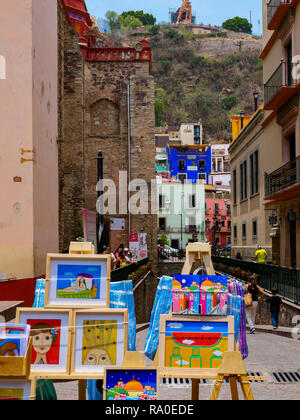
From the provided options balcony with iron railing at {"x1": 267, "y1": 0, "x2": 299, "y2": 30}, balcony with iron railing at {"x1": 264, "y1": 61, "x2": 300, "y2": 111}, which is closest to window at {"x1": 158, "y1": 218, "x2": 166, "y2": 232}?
balcony with iron railing at {"x1": 264, "y1": 61, "x2": 300, "y2": 111}

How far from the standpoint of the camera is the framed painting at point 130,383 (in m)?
A: 4.09

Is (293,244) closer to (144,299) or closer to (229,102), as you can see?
(144,299)

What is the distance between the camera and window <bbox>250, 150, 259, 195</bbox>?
29.2m

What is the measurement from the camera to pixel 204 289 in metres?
6.58

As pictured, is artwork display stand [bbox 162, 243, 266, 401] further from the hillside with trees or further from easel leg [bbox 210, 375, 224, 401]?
the hillside with trees

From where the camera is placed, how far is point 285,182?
21344 mm

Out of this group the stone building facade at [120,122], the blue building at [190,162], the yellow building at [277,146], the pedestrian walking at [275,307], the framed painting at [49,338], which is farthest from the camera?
the blue building at [190,162]

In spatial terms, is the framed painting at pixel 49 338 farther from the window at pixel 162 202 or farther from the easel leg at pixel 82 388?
the window at pixel 162 202

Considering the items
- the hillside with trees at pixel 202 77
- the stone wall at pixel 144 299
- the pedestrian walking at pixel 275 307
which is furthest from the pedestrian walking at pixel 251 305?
the hillside with trees at pixel 202 77

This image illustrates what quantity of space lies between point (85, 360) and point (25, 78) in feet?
31.2

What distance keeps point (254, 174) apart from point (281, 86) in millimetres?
9088

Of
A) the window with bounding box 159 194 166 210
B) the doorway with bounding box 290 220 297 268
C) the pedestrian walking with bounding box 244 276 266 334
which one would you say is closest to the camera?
the pedestrian walking with bounding box 244 276 266 334

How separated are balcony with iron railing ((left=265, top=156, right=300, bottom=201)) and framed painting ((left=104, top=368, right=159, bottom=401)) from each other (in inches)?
605

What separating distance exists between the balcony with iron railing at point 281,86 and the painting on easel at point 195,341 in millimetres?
16112
